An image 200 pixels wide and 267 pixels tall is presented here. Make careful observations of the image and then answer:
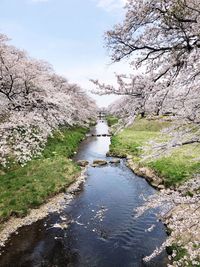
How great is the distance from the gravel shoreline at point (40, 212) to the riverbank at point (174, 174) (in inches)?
276

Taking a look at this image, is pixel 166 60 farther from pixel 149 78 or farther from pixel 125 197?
pixel 125 197

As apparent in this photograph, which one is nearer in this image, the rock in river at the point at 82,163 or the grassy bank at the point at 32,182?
the grassy bank at the point at 32,182

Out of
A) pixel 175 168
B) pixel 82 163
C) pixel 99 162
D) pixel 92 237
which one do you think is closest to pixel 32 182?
pixel 92 237

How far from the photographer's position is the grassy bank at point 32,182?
22312mm

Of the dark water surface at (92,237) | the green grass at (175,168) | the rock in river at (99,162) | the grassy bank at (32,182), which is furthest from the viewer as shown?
the rock in river at (99,162)

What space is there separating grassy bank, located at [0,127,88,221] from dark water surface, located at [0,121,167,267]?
2063mm

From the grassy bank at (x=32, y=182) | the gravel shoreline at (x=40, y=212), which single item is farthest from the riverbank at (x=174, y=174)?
the grassy bank at (x=32, y=182)

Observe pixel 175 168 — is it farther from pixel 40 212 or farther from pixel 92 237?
pixel 40 212

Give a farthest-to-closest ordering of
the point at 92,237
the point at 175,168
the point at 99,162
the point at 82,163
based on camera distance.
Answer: the point at 99,162, the point at 82,163, the point at 175,168, the point at 92,237

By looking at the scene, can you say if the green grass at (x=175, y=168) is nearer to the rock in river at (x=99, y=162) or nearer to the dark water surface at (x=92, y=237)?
the dark water surface at (x=92, y=237)

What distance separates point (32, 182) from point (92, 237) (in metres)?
9.34

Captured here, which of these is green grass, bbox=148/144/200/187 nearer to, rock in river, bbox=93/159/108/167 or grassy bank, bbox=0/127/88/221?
rock in river, bbox=93/159/108/167

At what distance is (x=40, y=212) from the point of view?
22375mm

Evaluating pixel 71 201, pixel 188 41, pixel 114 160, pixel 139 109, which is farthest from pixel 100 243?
pixel 114 160
